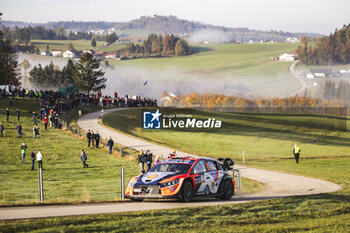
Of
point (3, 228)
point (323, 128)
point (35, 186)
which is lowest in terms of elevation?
point (323, 128)

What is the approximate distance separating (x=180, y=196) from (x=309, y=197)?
5.47 metres

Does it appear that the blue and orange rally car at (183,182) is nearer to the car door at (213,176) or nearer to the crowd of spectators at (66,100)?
the car door at (213,176)

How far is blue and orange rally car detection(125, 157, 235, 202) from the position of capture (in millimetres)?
17828

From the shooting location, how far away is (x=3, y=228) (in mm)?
12273

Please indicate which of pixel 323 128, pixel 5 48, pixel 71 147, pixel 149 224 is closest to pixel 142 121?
pixel 71 147

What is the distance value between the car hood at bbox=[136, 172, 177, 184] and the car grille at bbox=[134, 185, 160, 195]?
0.18m

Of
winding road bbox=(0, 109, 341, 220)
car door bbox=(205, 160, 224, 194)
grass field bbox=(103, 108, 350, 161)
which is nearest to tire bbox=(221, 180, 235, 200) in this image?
winding road bbox=(0, 109, 341, 220)

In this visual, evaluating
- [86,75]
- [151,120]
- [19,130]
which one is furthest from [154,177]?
[86,75]

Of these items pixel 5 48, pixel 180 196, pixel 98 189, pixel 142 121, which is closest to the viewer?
pixel 180 196

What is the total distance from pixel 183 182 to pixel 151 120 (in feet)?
193

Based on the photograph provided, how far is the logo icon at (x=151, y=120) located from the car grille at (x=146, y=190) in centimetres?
5411

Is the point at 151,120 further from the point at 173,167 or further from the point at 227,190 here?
the point at 173,167

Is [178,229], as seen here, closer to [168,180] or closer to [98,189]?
[168,180]

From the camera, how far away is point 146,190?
58.8 feet
